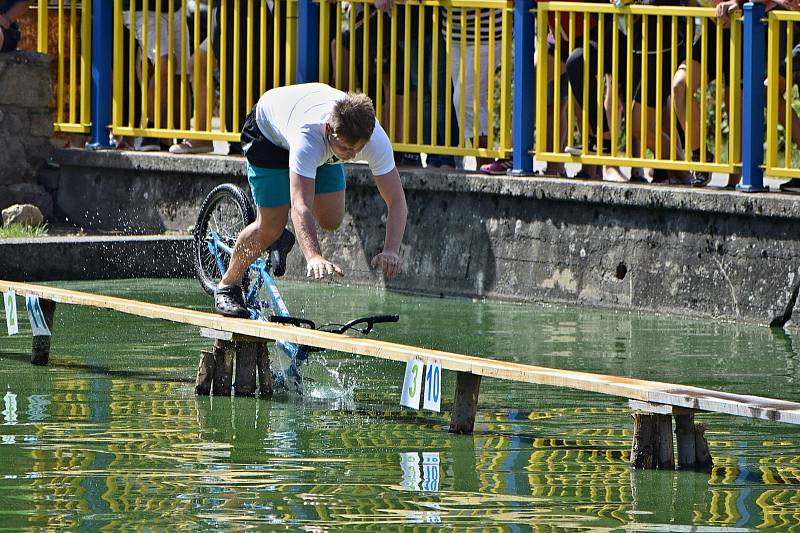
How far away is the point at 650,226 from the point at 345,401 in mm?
3597

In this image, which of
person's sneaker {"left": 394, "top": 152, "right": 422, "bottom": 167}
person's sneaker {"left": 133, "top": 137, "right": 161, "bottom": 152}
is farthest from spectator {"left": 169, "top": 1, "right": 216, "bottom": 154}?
person's sneaker {"left": 394, "top": 152, "right": 422, "bottom": 167}

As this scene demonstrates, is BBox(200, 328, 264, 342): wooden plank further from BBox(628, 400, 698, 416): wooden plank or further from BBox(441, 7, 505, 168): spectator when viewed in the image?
BBox(441, 7, 505, 168): spectator

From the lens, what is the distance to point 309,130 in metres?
8.11

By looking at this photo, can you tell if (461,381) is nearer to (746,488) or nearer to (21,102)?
(746,488)

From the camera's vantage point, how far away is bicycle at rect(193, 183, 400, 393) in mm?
8531

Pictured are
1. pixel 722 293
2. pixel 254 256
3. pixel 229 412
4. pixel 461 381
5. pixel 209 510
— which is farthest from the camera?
pixel 722 293

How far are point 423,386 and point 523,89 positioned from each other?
501 centimetres

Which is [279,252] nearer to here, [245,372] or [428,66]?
[245,372]

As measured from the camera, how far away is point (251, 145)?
8.91 metres

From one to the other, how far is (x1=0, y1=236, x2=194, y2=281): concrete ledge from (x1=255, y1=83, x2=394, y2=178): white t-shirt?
4214 millimetres

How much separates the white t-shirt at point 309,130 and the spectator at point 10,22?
5.89 m

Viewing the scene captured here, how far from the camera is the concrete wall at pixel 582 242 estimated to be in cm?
1088

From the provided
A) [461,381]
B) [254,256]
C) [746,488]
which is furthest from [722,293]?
[746,488]

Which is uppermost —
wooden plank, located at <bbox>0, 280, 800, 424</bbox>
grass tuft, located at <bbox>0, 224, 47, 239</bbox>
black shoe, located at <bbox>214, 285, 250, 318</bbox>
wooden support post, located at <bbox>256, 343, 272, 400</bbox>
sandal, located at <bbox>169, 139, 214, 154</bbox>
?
sandal, located at <bbox>169, 139, 214, 154</bbox>
